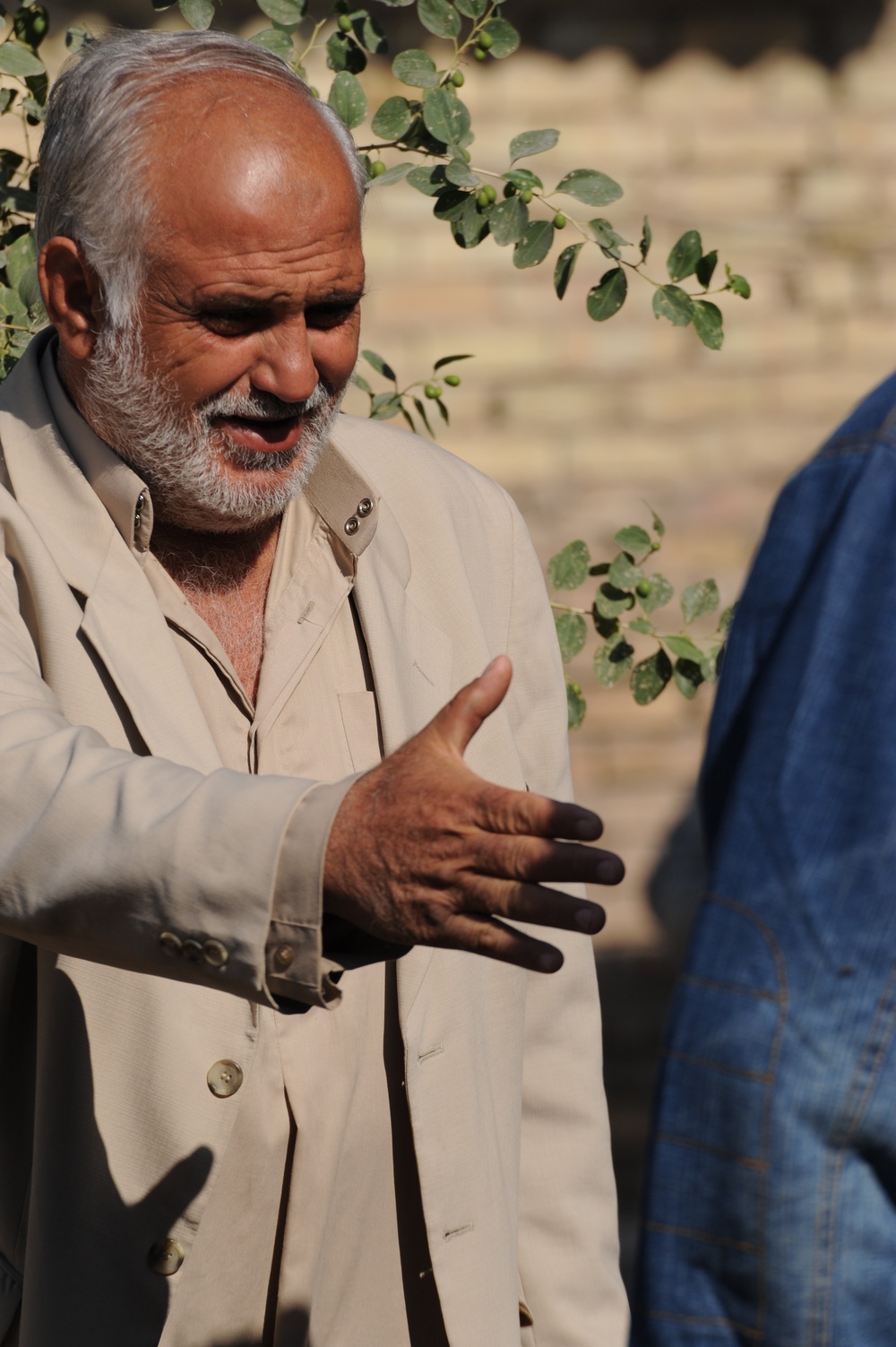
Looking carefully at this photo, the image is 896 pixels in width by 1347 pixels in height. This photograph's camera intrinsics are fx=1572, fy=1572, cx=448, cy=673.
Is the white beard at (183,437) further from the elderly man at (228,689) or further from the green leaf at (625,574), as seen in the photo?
the green leaf at (625,574)

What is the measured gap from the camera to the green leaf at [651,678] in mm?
2836

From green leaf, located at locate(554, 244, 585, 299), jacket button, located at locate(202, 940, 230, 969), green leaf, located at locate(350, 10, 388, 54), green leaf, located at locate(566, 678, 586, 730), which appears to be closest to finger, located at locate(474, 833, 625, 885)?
jacket button, located at locate(202, 940, 230, 969)

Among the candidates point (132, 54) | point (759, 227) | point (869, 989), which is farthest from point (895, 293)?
point (869, 989)

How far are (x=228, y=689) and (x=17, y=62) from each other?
47.4 inches

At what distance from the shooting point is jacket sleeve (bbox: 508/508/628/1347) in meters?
2.23

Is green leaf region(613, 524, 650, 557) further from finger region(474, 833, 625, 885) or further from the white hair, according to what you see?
finger region(474, 833, 625, 885)

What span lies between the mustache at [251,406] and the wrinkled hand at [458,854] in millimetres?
737

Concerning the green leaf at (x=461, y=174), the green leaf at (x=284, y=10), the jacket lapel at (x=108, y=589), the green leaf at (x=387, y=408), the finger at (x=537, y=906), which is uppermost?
the green leaf at (x=284, y=10)

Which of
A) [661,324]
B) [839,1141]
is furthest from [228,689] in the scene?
[661,324]

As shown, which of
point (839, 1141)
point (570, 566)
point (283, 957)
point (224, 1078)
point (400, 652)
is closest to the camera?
point (839, 1141)

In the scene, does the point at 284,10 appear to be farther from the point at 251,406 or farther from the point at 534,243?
the point at 251,406

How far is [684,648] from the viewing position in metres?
2.79

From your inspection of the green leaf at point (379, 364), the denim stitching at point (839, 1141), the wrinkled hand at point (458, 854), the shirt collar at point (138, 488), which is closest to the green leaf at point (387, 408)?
the green leaf at point (379, 364)

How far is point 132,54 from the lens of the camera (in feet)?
6.48
